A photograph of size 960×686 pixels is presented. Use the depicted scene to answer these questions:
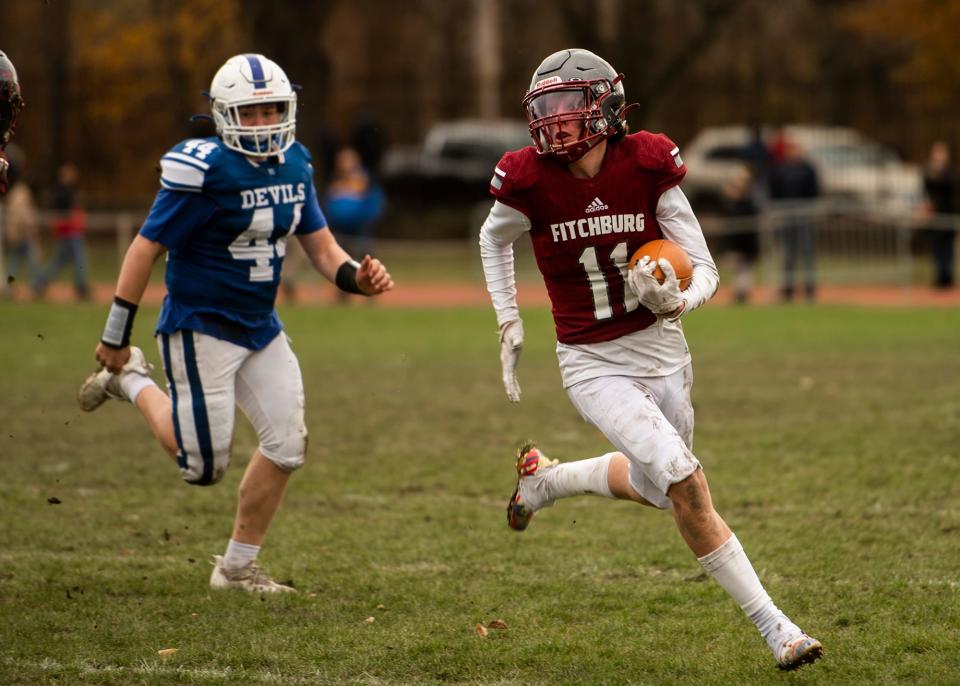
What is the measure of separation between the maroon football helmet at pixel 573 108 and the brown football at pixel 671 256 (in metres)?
0.42

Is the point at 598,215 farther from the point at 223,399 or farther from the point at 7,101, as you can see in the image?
the point at 7,101

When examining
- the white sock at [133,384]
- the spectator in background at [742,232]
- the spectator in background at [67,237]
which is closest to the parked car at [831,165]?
the spectator in background at [742,232]

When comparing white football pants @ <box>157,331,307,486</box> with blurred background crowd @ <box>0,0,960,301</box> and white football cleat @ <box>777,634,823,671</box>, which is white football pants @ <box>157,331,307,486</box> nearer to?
white football cleat @ <box>777,634,823,671</box>

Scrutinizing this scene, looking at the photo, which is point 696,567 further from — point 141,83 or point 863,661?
point 141,83

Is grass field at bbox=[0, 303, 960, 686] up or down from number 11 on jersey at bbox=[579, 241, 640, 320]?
down

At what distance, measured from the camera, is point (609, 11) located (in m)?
32.9

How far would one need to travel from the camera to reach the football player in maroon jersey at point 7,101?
5316mm

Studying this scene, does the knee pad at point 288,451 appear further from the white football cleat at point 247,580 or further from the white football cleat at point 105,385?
the white football cleat at point 105,385

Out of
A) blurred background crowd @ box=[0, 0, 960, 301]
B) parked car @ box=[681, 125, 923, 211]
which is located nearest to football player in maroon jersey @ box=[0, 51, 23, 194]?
blurred background crowd @ box=[0, 0, 960, 301]

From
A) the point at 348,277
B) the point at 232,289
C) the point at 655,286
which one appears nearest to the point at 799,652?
the point at 655,286

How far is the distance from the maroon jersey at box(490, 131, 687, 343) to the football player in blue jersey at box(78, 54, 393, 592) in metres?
0.99

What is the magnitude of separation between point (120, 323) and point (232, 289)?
18.1 inches

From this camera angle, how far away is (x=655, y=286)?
4.59m

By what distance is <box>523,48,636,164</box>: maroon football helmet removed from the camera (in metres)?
4.84
